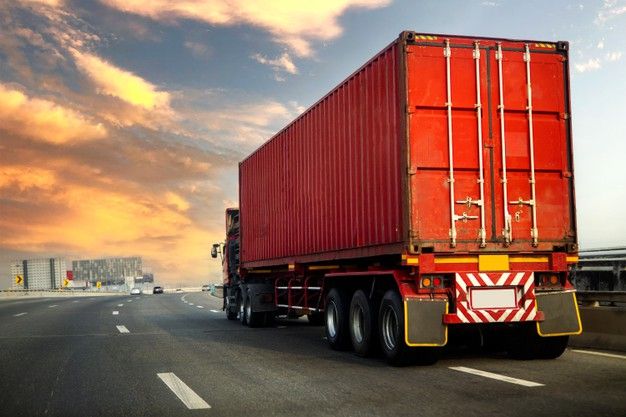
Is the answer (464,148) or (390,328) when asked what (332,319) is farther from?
(464,148)

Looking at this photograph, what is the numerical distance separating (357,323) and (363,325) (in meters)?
0.37

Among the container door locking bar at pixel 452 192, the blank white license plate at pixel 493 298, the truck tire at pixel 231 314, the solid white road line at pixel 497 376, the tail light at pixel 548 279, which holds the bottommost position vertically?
the truck tire at pixel 231 314

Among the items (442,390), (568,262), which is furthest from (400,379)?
(568,262)

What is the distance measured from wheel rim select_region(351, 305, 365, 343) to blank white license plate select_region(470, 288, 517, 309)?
2107 millimetres

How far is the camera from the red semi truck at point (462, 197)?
9.91 m

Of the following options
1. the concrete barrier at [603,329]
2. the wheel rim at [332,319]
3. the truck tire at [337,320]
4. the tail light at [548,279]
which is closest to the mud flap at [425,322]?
the tail light at [548,279]

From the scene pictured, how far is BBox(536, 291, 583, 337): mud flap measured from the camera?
10062 mm

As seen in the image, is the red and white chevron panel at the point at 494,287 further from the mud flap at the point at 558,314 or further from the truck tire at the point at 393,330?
the truck tire at the point at 393,330

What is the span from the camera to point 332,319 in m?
12.6

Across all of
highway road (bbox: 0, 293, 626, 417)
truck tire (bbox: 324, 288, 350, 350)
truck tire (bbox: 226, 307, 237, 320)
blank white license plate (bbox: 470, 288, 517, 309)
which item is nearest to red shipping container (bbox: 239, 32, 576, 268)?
blank white license plate (bbox: 470, 288, 517, 309)

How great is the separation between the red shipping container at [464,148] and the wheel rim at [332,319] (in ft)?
4.65

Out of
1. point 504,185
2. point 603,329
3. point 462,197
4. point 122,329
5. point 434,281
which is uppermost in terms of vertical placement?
point 504,185

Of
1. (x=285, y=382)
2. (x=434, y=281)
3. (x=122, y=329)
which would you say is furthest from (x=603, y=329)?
(x=122, y=329)

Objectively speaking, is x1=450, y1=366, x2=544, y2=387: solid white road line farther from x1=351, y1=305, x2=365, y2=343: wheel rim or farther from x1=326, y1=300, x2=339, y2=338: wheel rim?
x1=326, y1=300, x2=339, y2=338: wheel rim
